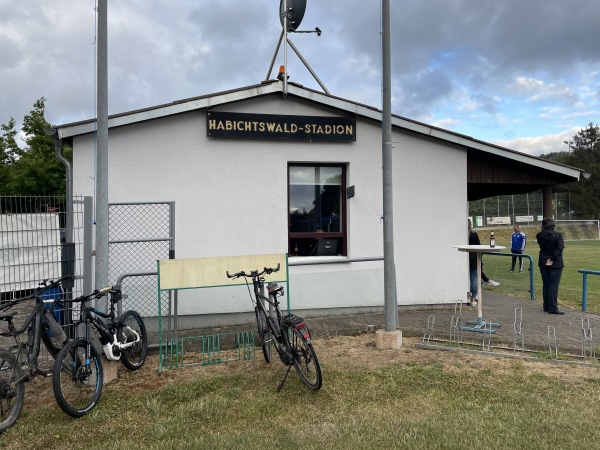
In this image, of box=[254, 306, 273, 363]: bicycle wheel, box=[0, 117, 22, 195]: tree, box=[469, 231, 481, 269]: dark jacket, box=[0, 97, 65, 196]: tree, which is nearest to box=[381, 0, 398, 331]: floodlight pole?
box=[254, 306, 273, 363]: bicycle wheel

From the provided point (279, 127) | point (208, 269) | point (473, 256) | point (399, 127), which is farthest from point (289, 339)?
point (473, 256)

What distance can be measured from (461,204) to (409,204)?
1.01m

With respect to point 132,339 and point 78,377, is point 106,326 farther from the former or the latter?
point 78,377

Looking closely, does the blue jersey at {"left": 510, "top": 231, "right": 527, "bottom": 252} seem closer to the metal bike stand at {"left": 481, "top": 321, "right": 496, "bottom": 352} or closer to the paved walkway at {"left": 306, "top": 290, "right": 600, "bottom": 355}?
the paved walkway at {"left": 306, "top": 290, "right": 600, "bottom": 355}

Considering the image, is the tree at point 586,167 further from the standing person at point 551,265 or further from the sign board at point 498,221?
the standing person at point 551,265

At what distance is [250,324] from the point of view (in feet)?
24.1

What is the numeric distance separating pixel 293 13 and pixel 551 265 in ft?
21.2

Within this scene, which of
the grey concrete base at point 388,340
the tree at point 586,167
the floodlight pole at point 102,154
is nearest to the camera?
the floodlight pole at point 102,154

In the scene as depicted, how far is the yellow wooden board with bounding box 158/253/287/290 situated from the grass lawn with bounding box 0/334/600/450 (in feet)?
3.25

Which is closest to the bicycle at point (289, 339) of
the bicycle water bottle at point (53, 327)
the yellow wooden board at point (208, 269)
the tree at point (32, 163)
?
the yellow wooden board at point (208, 269)

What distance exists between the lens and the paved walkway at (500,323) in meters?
5.99

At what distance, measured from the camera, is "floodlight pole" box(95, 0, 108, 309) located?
→ 4801 millimetres

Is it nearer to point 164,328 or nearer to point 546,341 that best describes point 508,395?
point 546,341

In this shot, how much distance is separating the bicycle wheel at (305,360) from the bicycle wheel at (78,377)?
185 centimetres
